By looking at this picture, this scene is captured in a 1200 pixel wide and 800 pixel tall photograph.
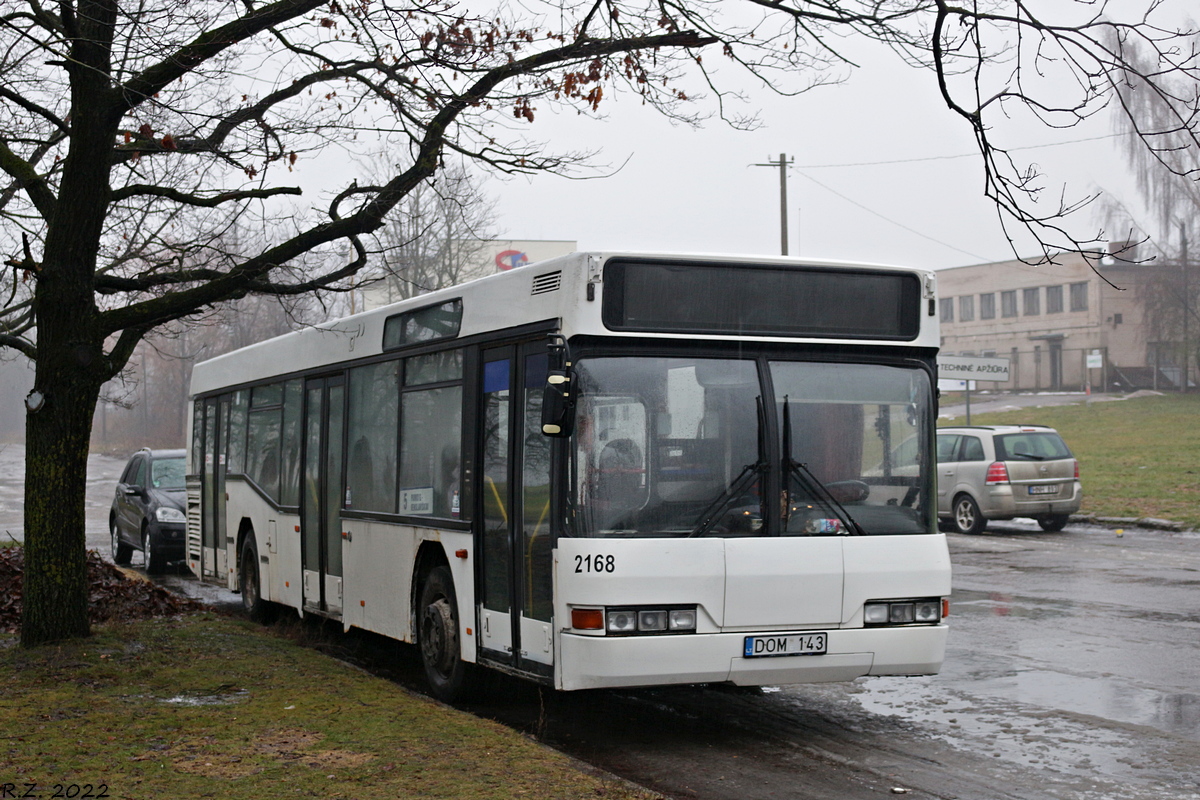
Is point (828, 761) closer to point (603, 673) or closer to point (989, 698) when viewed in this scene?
point (603, 673)

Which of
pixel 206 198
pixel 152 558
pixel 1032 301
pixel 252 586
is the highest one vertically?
pixel 1032 301

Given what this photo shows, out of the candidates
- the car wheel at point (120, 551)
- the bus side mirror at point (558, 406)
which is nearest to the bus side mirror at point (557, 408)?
the bus side mirror at point (558, 406)

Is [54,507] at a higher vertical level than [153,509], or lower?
higher

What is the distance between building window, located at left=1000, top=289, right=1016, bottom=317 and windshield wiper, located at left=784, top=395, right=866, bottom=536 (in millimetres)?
69441

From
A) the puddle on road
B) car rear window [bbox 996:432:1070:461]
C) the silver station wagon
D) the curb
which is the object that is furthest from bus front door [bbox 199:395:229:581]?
the curb

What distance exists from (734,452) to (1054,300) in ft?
223

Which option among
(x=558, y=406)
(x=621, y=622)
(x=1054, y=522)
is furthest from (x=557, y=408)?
(x=1054, y=522)

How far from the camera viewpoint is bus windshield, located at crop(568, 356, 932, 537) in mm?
7328

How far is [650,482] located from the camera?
7320 mm

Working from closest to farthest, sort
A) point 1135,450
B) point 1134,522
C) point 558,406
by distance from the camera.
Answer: point 558,406, point 1134,522, point 1135,450

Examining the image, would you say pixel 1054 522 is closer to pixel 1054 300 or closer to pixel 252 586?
pixel 252 586

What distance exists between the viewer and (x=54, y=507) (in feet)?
33.9

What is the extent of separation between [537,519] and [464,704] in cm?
189

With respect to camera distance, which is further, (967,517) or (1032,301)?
(1032,301)
